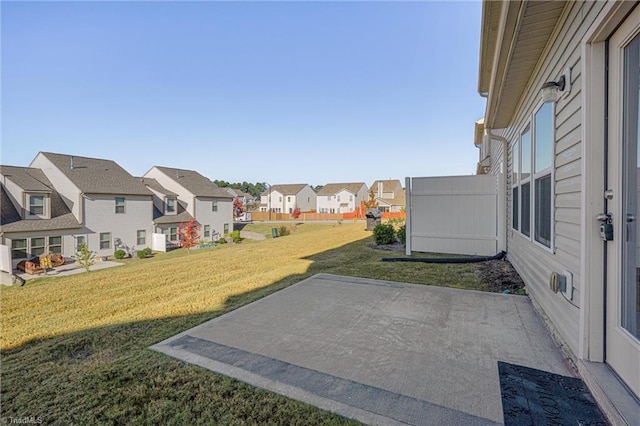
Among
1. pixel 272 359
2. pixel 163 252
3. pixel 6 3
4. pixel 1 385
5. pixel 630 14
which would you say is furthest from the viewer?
pixel 163 252

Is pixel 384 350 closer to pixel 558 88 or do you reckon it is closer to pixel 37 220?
pixel 558 88

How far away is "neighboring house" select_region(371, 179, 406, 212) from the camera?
46.7 meters

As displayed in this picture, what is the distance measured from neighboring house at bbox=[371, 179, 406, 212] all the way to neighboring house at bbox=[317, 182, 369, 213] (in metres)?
2.32

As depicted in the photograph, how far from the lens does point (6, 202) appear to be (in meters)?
14.3

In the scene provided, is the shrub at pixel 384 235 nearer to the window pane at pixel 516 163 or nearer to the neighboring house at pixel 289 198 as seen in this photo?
the window pane at pixel 516 163

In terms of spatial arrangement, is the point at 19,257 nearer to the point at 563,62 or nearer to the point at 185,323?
the point at 185,323

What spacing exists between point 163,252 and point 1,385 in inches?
711

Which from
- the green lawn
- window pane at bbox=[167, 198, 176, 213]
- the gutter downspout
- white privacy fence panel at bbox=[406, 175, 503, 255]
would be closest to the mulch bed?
the green lawn

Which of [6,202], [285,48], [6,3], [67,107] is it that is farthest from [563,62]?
[6,202]

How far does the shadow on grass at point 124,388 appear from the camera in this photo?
1819 mm

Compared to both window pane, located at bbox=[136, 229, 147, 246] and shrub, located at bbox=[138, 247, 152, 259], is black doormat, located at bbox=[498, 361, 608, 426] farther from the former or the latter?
window pane, located at bbox=[136, 229, 147, 246]

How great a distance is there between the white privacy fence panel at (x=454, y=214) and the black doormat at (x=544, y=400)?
5.38 metres

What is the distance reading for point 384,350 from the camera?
2.60 meters

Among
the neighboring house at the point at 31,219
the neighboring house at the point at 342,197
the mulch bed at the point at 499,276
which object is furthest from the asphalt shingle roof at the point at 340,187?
the mulch bed at the point at 499,276
